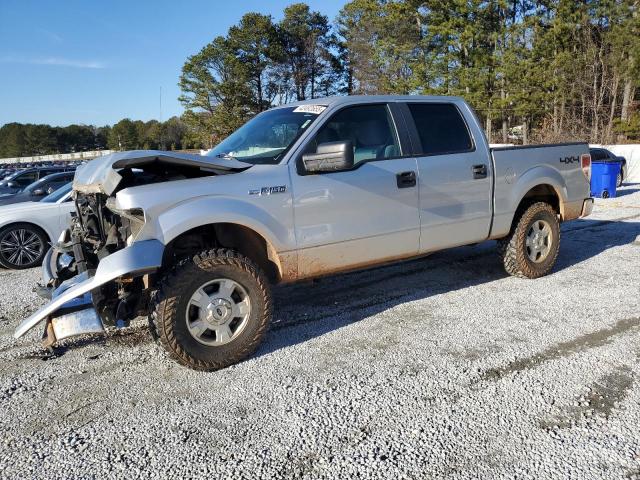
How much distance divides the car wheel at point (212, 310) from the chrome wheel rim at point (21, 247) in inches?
212

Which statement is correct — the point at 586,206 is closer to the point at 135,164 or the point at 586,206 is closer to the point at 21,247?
the point at 135,164

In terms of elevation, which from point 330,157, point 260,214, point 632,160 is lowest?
point 632,160

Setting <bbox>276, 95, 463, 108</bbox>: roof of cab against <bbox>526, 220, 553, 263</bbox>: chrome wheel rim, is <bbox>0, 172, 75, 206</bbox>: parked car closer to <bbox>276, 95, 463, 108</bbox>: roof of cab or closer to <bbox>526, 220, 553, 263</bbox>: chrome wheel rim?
<bbox>276, 95, 463, 108</bbox>: roof of cab

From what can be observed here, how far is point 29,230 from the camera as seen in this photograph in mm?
7566

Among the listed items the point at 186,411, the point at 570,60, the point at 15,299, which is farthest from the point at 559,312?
the point at 570,60

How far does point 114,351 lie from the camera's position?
3.88 m

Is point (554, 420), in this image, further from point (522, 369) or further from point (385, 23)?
point (385, 23)

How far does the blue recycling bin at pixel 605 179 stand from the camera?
1373 centimetres

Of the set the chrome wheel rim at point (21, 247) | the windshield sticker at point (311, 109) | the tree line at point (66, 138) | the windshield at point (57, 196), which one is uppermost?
the tree line at point (66, 138)

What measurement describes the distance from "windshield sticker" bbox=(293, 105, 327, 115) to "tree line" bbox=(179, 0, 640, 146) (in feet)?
98.5

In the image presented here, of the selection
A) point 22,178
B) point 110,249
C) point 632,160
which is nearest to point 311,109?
point 110,249

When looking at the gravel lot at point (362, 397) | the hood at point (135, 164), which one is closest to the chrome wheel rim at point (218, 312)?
the gravel lot at point (362, 397)

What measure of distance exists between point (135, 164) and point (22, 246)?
17.8 ft

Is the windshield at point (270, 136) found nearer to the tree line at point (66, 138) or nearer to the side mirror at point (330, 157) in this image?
the side mirror at point (330, 157)
